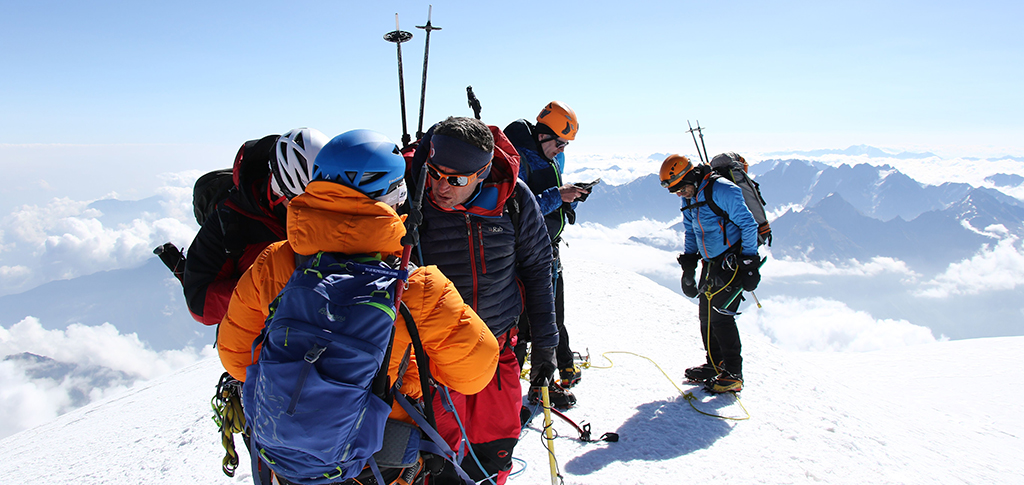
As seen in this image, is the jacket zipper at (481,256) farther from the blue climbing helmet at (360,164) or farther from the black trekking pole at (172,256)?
the black trekking pole at (172,256)

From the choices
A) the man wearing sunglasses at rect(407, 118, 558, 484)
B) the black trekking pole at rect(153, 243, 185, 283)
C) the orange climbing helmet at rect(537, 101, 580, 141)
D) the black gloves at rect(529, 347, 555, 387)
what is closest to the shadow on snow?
the black gloves at rect(529, 347, 555, 387)

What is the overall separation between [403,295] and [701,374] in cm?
567

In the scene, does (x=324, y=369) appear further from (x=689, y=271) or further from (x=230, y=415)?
(x=689, y=271)

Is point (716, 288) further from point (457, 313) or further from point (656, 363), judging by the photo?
point (457, 313)

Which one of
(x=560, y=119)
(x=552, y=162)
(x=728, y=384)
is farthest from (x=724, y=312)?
(x=560, y=119)

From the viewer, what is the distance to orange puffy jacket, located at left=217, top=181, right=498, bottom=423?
176 cm

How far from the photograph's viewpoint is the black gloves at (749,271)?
5.84 metres

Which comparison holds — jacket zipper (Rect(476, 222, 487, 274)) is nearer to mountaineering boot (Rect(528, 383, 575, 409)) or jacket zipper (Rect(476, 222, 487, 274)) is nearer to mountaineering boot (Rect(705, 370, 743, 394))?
mountaineering boot (Rect(528, 383, 575, 409))

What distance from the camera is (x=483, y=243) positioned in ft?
9.95

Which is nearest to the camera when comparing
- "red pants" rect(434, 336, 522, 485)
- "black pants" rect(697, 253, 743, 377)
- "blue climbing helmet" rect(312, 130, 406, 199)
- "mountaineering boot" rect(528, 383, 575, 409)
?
"blue climbing helmet" rect(312, 130, 406, 199)

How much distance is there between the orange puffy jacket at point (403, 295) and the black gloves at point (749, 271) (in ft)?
15.8

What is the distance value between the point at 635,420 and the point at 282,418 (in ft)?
15.1

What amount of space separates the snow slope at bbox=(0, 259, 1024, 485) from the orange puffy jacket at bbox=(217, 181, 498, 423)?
263 centimetres

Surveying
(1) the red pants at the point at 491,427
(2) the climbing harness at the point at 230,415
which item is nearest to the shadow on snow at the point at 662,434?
(1) the red pants at the point at 491,427
